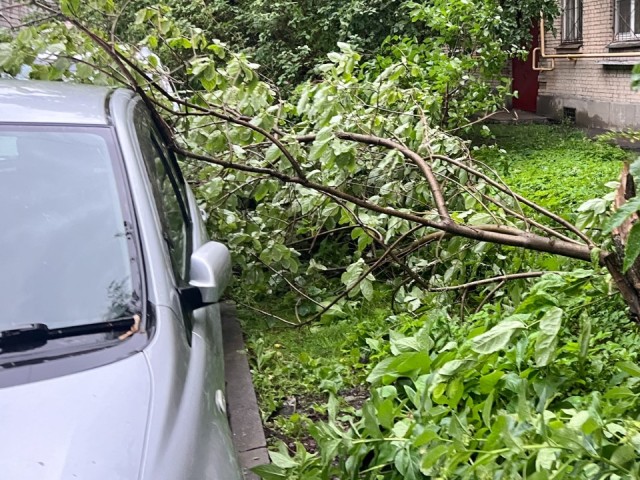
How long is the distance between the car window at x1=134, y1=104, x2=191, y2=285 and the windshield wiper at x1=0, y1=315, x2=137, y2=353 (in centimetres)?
38

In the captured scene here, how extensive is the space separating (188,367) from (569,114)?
15067 mm

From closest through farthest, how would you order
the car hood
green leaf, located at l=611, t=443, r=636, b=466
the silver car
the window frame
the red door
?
the car hood
the silver car
green leaf, located at l=611, t=443, r=636, b=466
the window frame
the red door

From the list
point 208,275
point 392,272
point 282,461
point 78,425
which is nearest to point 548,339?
point 282,461

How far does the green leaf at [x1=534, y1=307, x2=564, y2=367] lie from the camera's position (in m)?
2.77

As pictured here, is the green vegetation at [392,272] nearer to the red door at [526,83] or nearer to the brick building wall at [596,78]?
the brick building wall at [596,78]

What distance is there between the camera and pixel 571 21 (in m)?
15.4

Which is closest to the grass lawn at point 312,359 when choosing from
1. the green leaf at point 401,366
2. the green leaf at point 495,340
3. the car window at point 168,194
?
the green leaf at point 401,366

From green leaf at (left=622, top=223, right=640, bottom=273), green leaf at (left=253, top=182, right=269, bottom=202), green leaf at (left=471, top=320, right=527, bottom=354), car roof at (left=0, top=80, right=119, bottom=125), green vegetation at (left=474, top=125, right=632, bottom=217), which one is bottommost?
green vegetation at (left=474, top=125, right=632, bottom=217)

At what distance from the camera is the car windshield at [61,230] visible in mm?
2211

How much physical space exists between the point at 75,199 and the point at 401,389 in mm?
1838

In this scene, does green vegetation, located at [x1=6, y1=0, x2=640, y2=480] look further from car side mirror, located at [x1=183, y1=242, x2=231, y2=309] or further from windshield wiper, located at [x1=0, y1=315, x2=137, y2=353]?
windshield wiper, located at [x1=0, y1=315, x2=137, y2=353]

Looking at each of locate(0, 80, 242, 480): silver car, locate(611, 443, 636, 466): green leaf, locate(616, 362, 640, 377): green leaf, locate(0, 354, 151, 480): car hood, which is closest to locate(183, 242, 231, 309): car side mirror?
locate(0, 80, 242, 480): silver car

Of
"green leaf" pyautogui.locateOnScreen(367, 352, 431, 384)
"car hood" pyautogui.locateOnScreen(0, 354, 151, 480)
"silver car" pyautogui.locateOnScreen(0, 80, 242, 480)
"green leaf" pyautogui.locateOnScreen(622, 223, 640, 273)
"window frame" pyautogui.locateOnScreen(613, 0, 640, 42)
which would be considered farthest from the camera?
"window frame" pyautogui.locateOnScreen(613, 0, 640, 42)

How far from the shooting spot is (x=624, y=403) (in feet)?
8.28
